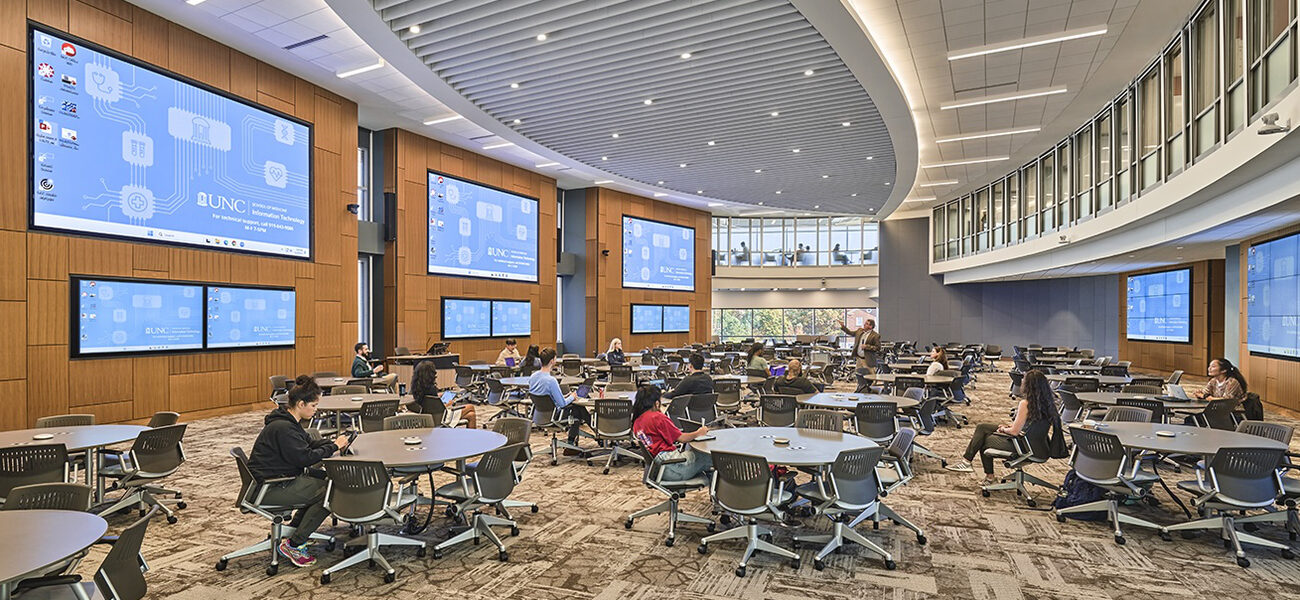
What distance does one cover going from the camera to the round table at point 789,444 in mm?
4664

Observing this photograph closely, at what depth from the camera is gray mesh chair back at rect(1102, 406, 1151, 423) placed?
659cm

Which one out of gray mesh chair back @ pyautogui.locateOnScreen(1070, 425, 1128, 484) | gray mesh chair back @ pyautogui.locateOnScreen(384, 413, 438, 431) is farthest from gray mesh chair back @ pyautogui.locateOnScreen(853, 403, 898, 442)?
gray mesh chair back @ pyautogui.locateOnScreen(384, 413, 438, 431)

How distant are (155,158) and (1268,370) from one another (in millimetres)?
18311

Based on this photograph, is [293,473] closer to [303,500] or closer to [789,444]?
[303,500]

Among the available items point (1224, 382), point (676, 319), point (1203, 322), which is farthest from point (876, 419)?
point (676, 319)

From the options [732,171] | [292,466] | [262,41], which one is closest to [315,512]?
[292,466]

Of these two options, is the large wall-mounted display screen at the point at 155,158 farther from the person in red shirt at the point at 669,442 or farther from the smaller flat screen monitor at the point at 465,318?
the person in red shirt at the point at 669,442

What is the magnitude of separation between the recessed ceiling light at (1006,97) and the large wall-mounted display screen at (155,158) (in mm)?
11740

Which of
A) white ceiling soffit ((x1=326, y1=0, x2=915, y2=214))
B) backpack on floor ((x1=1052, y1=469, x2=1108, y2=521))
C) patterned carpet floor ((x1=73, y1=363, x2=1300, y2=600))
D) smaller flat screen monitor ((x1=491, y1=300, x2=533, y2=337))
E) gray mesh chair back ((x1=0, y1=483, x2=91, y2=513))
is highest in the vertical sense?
white ceiling soffit ((x1=326, y1=0, x2=915, y2=214))

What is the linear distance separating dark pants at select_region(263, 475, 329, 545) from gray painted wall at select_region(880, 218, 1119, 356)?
24.5m

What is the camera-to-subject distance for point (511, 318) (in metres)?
18.9

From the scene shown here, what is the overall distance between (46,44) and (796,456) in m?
10.4

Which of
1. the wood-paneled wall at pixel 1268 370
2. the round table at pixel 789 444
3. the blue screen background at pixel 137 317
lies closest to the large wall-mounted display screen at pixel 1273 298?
the wood-paneled wall at pixel 1268 370

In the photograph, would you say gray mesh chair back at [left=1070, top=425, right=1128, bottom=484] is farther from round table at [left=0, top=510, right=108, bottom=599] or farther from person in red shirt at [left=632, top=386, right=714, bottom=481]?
round table at [left=0, top=510, right=108, bottom=599]
